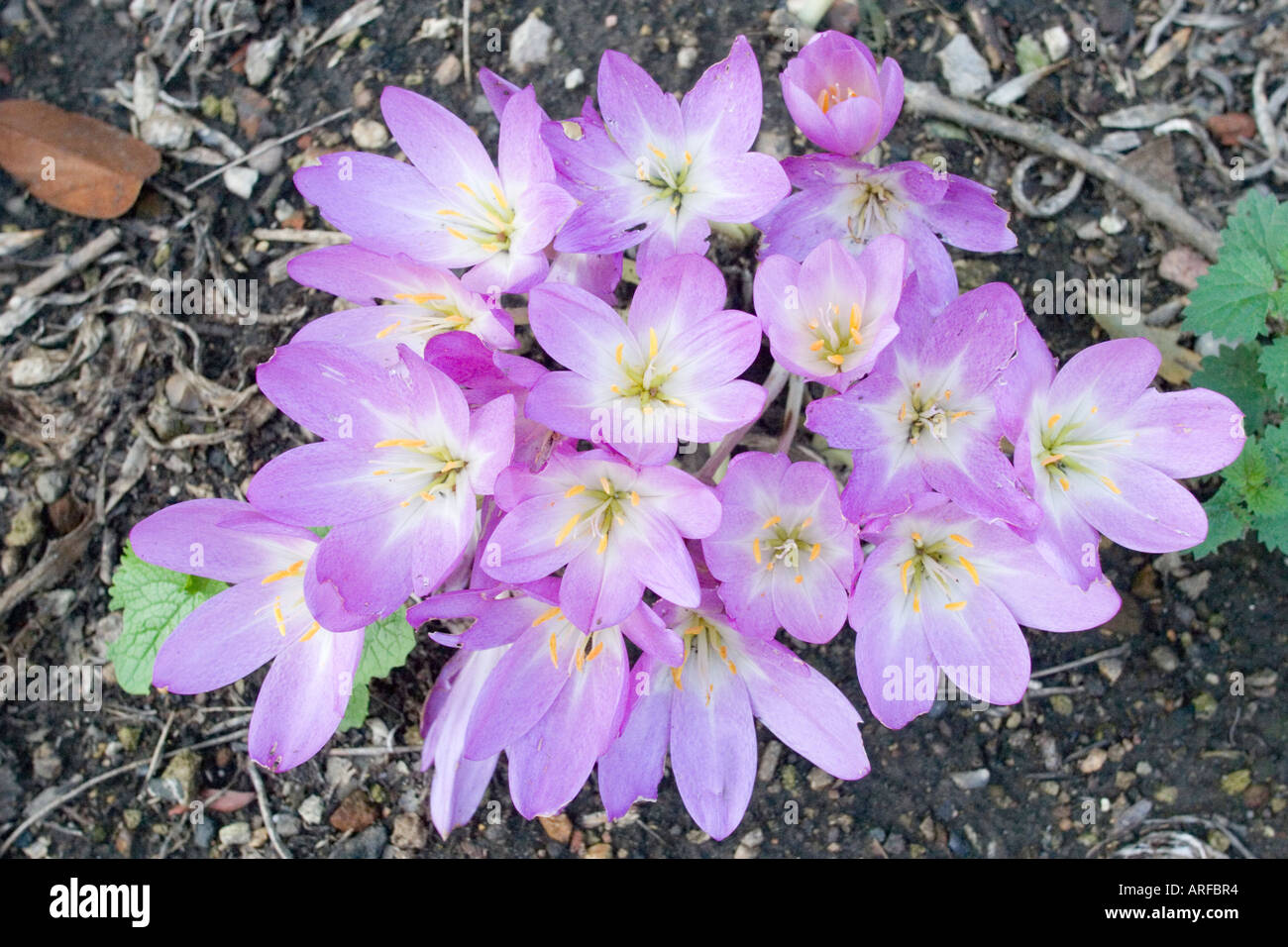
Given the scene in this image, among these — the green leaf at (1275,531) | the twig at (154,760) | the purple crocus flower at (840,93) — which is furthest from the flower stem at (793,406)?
the twig at (154,760)

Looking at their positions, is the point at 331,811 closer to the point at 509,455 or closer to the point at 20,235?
the point at 509,455

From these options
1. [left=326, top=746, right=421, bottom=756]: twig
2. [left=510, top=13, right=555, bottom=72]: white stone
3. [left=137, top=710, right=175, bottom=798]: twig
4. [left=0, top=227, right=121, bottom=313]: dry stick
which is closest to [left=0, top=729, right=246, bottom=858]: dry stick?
[left=137, top=710, right=175, bottom=798]: twig

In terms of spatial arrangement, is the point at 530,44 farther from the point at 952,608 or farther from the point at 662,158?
the point at 952,608

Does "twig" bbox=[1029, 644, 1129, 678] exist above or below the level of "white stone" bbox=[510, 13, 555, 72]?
below

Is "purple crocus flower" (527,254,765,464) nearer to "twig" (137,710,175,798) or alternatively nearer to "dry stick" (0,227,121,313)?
"twig" (137,710,175,798)

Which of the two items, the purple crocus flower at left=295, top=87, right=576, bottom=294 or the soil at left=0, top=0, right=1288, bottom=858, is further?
the soil at left=0, top=0, right=1288, bottom=858

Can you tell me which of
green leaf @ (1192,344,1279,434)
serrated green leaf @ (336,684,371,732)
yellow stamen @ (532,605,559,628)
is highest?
green leaf @ (1192,344,1279,434)

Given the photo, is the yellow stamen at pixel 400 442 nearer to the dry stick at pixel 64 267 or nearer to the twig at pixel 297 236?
the twig at pixel 297 236

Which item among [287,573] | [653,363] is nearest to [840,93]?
[653,363]

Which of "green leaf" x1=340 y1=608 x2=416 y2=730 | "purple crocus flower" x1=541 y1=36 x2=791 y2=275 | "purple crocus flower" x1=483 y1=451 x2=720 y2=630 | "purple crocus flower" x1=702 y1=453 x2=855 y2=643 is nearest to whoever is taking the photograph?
"purple crocus flower" x1=483 y1=451 x2=720 y2=630
